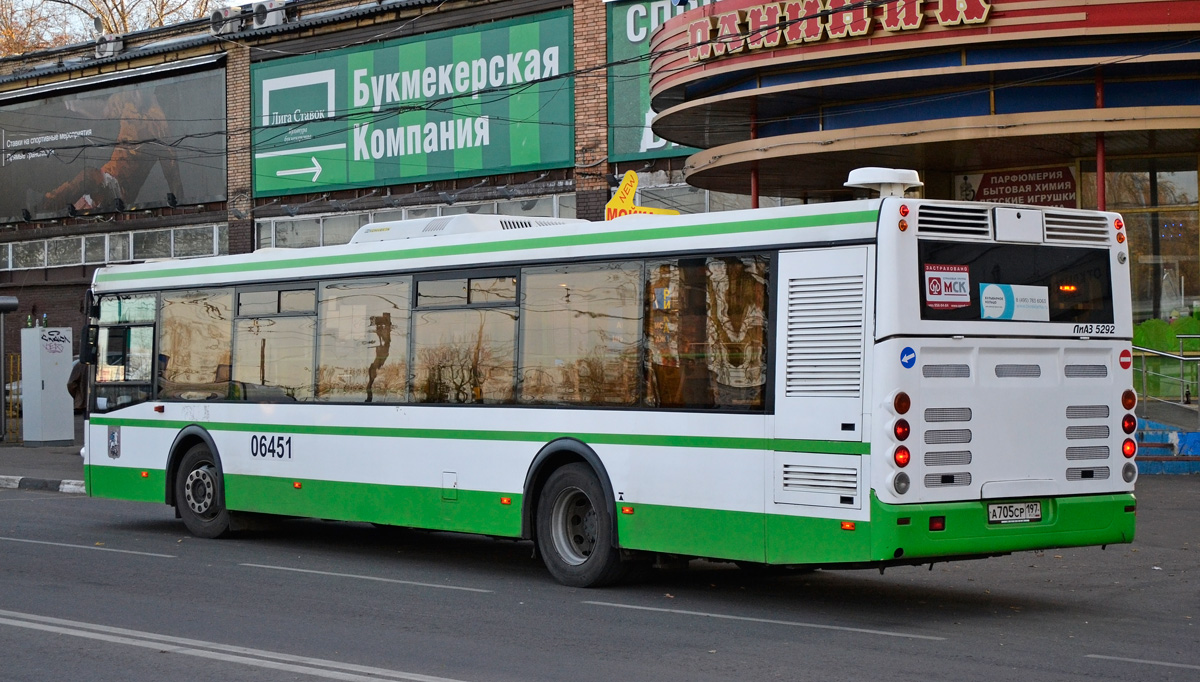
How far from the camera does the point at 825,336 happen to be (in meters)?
9.25

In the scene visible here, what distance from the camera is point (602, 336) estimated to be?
10.8m

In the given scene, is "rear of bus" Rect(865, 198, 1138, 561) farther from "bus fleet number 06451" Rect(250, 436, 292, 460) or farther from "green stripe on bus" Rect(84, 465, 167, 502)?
"green stripe on bus" Rect(84, 465, 167, 502)

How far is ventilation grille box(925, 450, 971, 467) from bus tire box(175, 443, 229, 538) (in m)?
7.93

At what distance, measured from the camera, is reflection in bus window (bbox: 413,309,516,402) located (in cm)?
1151

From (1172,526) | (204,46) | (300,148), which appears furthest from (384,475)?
(204,46)

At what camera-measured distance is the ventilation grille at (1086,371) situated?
31.7ft

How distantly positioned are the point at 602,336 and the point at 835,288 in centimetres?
219

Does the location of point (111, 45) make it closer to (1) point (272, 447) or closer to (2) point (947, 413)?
(1) point (272, 447)

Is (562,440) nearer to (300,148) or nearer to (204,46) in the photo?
(300,148)

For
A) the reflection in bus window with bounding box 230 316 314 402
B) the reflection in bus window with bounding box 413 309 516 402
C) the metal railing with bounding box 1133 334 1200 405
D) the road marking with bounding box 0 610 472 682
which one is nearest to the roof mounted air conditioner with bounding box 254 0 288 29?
the reflection in bus window with bounding box 230 316 314 402

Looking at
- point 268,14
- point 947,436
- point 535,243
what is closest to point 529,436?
point 535,243

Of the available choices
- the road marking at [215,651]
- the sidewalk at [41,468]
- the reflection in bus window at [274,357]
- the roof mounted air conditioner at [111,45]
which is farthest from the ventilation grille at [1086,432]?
the roof mounted air conditioner at [111,45]

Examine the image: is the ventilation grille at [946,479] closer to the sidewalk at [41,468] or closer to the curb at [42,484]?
the curb at [42,484]

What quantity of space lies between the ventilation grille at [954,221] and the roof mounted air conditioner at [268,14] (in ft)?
78.7
